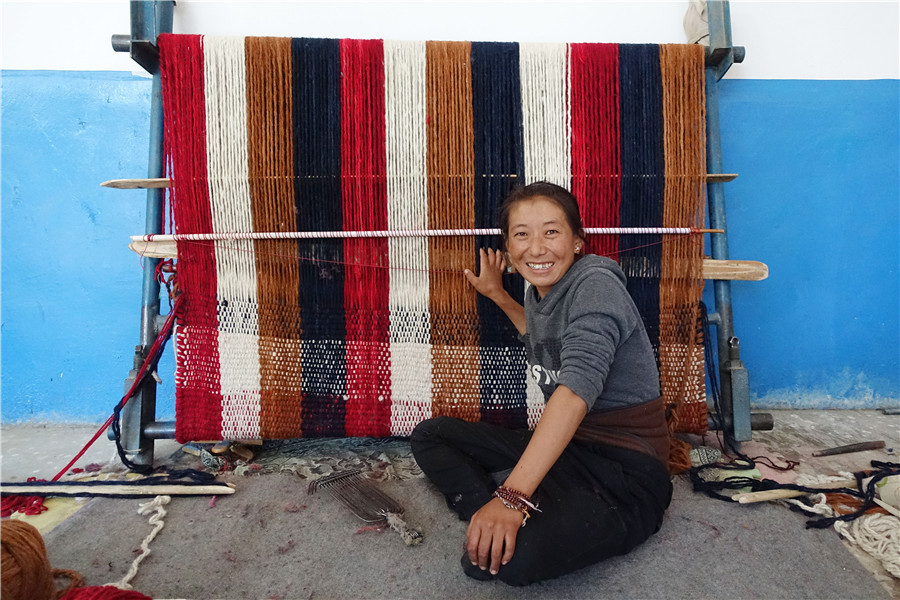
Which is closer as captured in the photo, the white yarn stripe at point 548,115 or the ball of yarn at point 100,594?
the ball of yarn at point 100,594

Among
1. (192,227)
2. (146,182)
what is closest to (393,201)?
(192,227)

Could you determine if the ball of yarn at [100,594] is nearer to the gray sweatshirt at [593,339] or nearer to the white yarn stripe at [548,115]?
the gray sweatshirt at [593,339]

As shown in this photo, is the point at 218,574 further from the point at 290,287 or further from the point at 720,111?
the point at 720,111

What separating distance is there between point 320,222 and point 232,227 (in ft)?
0.92

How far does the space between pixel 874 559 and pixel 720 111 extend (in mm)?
1567

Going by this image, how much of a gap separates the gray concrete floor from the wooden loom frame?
175 millimetres

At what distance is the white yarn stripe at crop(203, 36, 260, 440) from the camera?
5.26ft

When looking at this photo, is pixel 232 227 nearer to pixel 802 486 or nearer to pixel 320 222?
pixel 320 222

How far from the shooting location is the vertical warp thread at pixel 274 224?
1604 millimetres

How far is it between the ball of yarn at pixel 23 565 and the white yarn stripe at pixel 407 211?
0.94 m

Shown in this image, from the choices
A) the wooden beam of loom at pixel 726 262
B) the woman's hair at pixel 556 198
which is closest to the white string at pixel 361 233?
the wooden beam of loom at pixel 726 262

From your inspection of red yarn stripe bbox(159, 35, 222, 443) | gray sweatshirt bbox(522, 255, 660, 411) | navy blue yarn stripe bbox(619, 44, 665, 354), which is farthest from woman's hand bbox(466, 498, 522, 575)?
red yarn stripe bbox(159, 35, 222, 443)

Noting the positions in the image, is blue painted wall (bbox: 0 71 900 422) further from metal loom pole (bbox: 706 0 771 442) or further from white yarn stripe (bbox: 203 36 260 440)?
white yarn stripe (bbox: 203 36 260 440)

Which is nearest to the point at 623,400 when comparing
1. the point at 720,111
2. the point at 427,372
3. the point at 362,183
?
the point at 427,372
